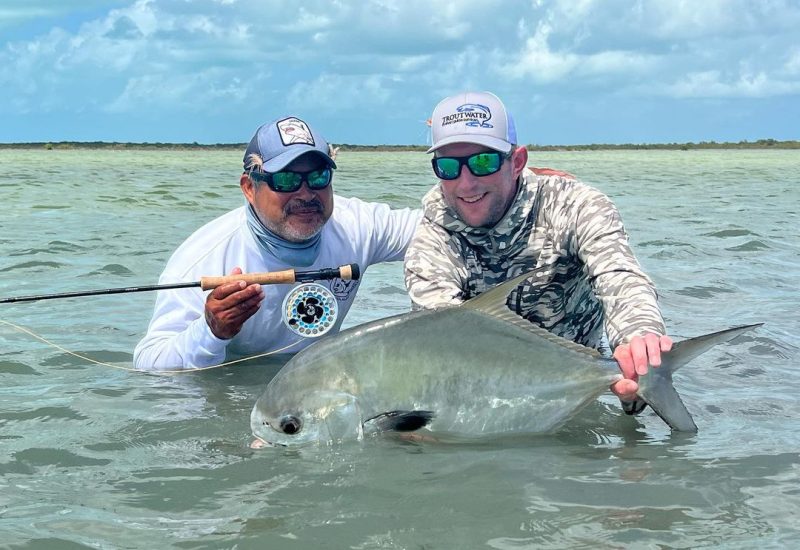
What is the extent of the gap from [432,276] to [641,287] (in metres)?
0.80

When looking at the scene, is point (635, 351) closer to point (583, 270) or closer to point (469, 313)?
point (469, 313)

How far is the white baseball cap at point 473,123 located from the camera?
12.0 feet

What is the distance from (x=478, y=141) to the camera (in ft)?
11.8

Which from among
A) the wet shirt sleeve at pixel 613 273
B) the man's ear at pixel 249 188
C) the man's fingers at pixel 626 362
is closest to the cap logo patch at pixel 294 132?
the man's ear at pixel 249 188

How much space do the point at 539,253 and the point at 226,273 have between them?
1538 millimetres

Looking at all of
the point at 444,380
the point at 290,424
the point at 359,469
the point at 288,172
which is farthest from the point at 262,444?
the point at 288,172

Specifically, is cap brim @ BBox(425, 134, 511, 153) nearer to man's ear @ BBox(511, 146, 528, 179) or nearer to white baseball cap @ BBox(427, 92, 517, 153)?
white baseball cap @ BBox(427, 92, 517, 153)

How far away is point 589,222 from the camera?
3779 mm

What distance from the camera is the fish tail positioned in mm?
2955

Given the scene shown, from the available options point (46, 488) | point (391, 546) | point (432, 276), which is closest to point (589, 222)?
point (432, 276)

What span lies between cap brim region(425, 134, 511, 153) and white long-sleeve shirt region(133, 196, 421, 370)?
49.2 inches

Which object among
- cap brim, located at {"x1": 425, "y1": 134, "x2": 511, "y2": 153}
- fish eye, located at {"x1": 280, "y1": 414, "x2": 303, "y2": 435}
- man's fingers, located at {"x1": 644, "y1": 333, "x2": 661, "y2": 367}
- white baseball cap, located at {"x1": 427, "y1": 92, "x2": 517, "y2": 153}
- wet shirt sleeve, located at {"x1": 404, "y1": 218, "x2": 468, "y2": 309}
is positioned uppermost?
white baseball cap, located at {"x1": 427, "y1": 92, "x2": 517, "y2": 153}

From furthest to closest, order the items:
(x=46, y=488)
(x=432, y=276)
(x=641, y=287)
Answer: (x=432, y=276) → (x=641, y=287) → (x=46, y=488)

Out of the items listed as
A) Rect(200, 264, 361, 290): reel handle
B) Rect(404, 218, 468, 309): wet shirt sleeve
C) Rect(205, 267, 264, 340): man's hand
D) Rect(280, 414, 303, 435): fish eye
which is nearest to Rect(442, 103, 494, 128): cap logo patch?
Rect(404, 218, 468, 309): wet shirt sleeve
